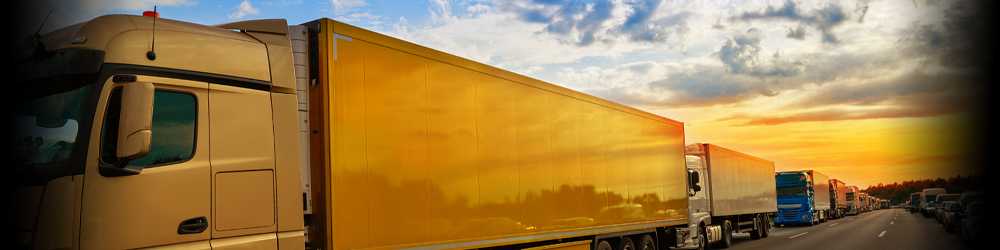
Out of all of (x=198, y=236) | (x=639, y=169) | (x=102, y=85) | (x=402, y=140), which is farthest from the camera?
(x=639, y=169)

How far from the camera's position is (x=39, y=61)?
16.6ft

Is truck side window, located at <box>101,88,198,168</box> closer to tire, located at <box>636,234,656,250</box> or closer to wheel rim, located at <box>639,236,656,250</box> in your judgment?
tire, located at <box>636,234,656,250</box>

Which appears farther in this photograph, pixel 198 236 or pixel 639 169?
pixel 639 169

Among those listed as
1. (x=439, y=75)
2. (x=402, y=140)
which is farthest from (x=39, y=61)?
(x=439, y=75)

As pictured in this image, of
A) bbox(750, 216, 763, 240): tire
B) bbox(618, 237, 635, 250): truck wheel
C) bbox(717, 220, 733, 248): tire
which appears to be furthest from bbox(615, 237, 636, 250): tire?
bbox(750, 216, 763, 240): tire

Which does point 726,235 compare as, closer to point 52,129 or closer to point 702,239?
point 702,239

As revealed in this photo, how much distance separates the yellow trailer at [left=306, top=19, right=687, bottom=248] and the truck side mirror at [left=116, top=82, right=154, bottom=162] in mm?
1560

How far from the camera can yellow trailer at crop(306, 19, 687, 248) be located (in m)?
6.15

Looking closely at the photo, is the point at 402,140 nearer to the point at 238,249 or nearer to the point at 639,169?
the point at 238,249

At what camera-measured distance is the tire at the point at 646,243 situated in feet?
42.9

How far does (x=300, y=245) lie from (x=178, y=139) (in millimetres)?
1269

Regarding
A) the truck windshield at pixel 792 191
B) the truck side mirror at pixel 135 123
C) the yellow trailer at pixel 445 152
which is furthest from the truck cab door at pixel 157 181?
the truck windshield at pixel 792 191

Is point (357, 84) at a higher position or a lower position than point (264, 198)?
higher

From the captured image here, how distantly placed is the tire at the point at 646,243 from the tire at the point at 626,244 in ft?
1.13
